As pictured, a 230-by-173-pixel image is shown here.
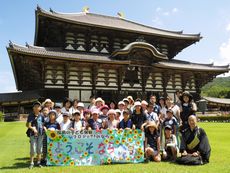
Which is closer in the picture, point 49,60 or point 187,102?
point 187,102

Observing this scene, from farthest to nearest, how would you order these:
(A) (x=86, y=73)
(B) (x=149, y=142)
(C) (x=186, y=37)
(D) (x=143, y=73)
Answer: (C) (x=186, y=37) → (D) (x=143, y=73) → (A) (x=86, y=73) → (B) (x=149, y=142)

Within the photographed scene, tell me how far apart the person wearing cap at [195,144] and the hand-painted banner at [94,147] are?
4.20 feet

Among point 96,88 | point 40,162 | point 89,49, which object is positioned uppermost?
point 89,49

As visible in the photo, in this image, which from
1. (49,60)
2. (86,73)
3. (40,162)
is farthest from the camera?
(86,73)

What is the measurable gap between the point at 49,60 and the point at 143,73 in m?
9.64

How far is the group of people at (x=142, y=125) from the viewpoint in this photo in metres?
7.46

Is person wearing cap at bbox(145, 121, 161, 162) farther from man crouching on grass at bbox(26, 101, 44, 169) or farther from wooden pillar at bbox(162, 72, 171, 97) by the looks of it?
wooden pillar at bbox(162, 72, 171, 97)

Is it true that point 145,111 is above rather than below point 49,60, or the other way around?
below

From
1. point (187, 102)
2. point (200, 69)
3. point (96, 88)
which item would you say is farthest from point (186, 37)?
point (187, 102)

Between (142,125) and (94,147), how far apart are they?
1.60 m

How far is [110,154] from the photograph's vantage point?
25.4ft

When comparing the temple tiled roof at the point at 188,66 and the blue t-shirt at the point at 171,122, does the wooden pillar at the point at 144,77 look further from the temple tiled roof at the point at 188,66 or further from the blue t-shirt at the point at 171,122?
the blue t-shirt at the point at 171,122

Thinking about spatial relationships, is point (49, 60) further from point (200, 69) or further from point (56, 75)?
point (200, 69)

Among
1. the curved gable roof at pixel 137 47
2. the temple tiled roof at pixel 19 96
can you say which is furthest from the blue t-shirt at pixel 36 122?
the temple tiled roof at pixel 19 96
